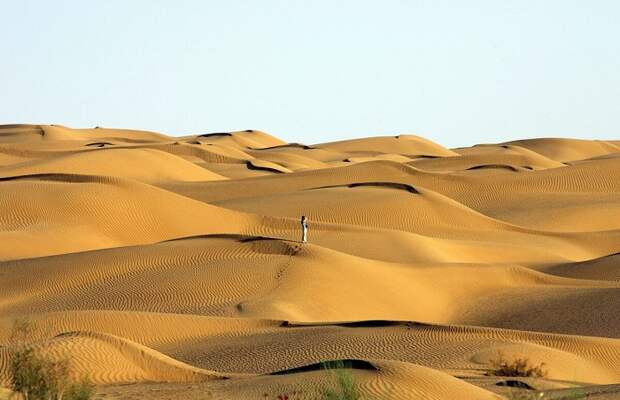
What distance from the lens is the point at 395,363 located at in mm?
15789

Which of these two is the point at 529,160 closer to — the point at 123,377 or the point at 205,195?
the point at 205,195

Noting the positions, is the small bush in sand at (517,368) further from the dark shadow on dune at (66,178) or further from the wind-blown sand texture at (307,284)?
the dark shadow on dune at (66,178)

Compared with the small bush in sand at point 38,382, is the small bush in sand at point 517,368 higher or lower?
lower

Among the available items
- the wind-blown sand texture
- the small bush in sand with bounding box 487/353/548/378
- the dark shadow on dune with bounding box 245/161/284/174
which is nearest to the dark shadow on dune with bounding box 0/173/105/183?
the wind-blown sand texture

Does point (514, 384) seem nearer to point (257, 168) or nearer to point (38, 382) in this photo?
point (38, 382)

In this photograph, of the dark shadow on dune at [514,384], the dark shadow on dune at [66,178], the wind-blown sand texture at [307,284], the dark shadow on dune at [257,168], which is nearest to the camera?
the dark shadow on dune at [514,384]

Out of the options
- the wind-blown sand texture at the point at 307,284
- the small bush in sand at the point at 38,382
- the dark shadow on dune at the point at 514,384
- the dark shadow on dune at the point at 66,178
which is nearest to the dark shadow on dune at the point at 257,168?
the wind-blown sand texture at the point at 307,284

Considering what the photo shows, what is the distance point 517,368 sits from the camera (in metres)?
19.3

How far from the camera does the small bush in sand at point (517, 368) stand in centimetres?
1905

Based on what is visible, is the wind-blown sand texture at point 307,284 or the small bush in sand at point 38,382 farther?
the wind-blown sand texture at point 307,284

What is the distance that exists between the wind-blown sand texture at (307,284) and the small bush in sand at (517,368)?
0.28 metres

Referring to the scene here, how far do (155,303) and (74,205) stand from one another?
12.8 meters

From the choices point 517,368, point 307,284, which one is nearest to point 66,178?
point 307,284

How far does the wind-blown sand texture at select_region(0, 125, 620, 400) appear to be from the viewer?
706 inches
